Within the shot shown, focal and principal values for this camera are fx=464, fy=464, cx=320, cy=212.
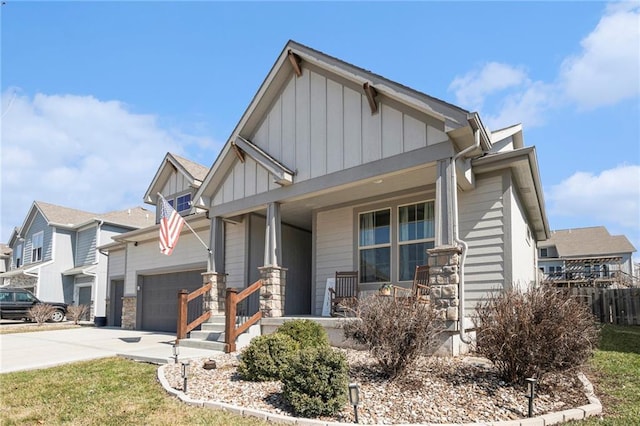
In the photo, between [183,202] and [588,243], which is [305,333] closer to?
[183,202]

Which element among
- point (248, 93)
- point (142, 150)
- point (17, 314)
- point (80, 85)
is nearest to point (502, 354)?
point (248, 93)

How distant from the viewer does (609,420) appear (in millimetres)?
4590

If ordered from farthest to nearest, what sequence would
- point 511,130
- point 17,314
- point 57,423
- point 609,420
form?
1. point 17,314
2. point 511,130
3. point 57,423
4. point 609,420

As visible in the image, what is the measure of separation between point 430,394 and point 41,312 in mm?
19177

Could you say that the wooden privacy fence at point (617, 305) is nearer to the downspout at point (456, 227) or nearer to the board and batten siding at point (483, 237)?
the board and batten siding at point (483, 237)

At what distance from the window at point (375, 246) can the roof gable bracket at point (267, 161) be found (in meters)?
2.21

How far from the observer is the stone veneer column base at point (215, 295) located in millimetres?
11367

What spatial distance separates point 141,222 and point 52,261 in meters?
5.18

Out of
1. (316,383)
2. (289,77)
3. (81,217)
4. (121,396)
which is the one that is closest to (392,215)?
(289,77)

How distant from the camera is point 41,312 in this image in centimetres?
1933

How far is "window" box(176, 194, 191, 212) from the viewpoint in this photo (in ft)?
56.7

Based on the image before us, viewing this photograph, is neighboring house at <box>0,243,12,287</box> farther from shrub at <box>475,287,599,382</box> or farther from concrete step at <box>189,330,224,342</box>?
shrub at <box>475,287,599,382</box>

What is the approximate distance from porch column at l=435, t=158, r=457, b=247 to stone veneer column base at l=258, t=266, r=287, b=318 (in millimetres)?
3834

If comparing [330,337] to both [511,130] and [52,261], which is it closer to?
[511,130]
